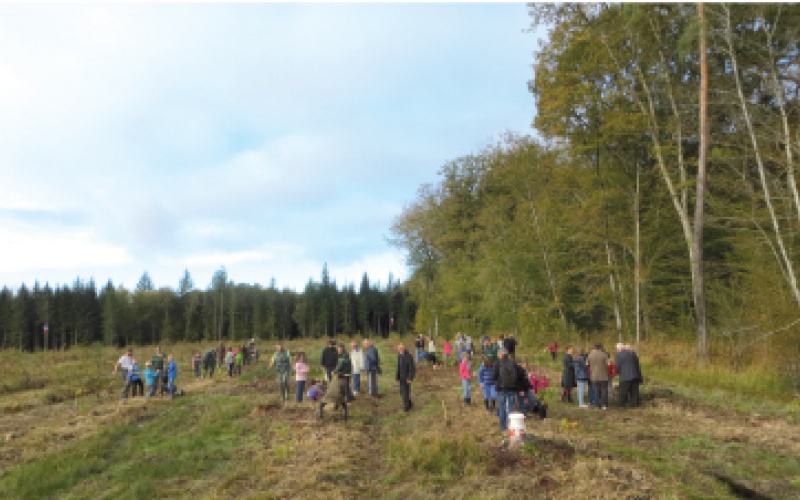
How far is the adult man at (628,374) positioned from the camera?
1269 centimetres

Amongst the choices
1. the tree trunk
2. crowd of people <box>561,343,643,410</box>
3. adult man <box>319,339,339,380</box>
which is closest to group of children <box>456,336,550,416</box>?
crowd of people <box>561,343,643,410</box>

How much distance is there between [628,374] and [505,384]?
458 cm

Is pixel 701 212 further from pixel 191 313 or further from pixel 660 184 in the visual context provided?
pixel 191 313

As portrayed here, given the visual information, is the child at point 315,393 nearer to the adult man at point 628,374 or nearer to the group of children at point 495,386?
the group of children at point 495,386

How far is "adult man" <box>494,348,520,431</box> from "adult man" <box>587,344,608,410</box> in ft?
12.3

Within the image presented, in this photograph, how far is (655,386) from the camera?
14836 millimetres

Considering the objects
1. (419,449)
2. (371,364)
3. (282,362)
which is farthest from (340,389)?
(282,362)

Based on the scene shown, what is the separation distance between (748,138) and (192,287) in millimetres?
100901

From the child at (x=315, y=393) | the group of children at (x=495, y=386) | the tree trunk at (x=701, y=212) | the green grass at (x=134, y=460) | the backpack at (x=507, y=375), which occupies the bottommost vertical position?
the green grass at (x=134, y=460)

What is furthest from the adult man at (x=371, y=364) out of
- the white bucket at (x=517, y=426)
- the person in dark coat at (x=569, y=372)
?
the white bucket at (x=517, y=426)

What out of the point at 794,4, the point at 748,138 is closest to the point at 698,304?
the point at 748,138

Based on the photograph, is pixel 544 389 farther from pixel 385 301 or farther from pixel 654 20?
pixel 385 301

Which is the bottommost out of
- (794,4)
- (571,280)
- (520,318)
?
(520,318)

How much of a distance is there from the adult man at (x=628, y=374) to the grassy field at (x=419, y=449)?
51cm
